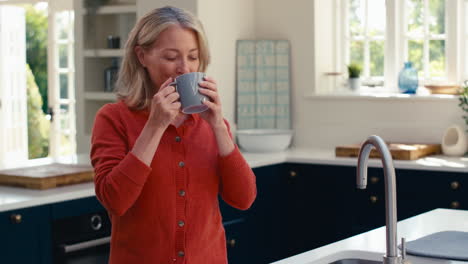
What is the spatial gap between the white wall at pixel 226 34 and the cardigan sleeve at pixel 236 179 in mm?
2838

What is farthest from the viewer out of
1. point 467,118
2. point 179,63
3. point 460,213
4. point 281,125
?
point 281,125

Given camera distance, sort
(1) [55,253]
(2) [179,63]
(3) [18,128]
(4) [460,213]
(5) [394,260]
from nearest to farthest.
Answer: (5) [394,260], (2) [179,63], (4) [460,213], (1) [55,253], (3) [18,128]

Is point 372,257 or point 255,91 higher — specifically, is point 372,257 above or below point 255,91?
below

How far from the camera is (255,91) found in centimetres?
542

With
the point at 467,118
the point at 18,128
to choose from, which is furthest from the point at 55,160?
the point at 18,128

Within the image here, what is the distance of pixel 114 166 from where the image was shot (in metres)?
2.15

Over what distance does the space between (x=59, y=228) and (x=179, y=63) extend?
1.58 metres

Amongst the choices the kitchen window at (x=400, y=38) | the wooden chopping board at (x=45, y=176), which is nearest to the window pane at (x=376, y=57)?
the kitchen window at (x=400, y=38)

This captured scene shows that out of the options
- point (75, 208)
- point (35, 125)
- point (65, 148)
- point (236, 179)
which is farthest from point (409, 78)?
point (35, 125)

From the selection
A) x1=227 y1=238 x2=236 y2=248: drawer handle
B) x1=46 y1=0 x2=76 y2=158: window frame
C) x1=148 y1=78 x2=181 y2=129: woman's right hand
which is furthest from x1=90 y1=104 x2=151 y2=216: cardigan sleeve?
x1=46 y1=0 x2=76 y2=158: window frame

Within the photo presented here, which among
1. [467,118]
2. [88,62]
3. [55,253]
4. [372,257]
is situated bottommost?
[55,253]

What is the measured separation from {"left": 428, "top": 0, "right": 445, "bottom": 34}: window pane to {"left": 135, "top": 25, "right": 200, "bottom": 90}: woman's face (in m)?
3.27

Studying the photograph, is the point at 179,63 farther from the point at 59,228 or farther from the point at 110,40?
the point at 110,40

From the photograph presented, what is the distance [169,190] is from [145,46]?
38cm
